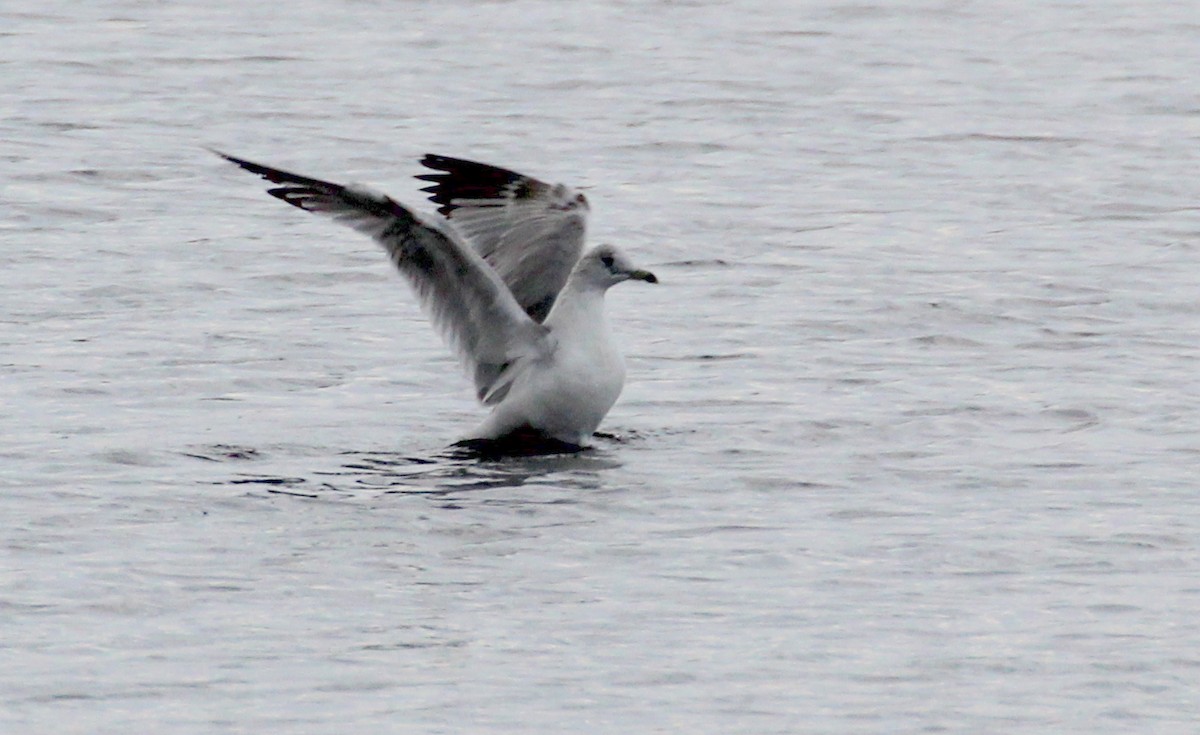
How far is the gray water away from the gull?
0.30 meters

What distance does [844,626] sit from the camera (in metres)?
8.45

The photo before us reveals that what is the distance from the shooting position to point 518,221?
465 inches

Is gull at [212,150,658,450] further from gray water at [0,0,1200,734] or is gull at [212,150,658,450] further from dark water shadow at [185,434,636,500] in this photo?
gray water at [0,0,1200,734]

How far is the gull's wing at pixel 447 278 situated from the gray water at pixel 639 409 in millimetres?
483

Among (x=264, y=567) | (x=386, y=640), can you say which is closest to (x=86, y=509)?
(x=264, y=567)

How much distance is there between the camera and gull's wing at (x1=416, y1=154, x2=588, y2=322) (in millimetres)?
11805

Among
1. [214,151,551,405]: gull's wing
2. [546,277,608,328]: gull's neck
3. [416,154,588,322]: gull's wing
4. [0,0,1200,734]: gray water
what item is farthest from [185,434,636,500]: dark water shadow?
[416,154,588,322]: gull's wing

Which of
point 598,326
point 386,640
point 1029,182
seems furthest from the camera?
point 1029,182

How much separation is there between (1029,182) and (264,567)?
10383 mm

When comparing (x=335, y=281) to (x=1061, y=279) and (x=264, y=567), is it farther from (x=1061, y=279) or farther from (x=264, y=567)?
(x=264, y=567)

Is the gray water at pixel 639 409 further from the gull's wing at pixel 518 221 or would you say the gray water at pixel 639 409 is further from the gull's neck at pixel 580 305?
the gull's wing at pixel 518 221

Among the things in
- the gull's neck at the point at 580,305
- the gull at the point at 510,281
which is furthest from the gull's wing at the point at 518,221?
the gull's neck at the point at 580,305

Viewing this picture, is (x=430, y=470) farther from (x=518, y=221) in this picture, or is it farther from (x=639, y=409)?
(x=639, y=409)

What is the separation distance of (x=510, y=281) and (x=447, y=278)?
38.4 inches
